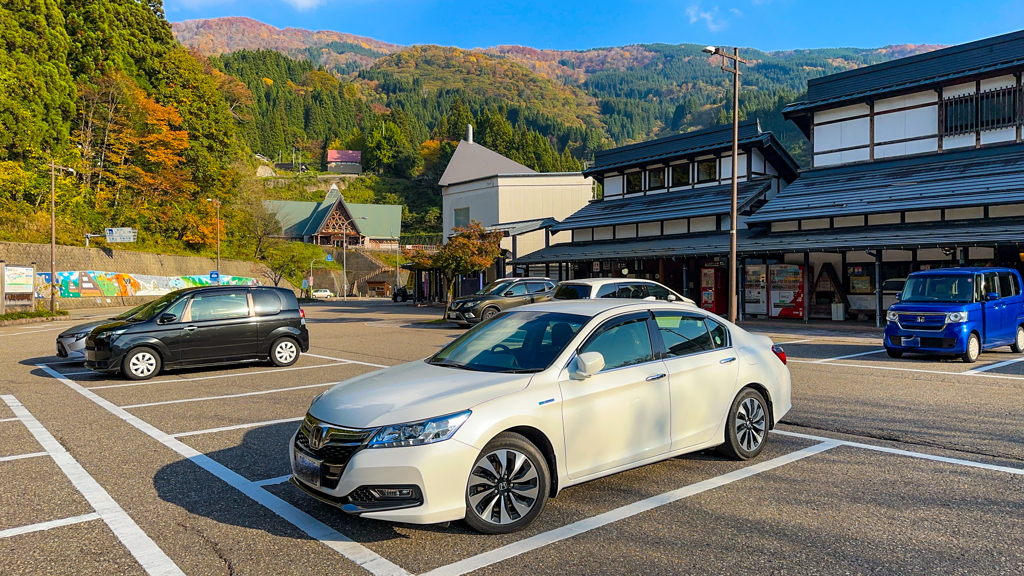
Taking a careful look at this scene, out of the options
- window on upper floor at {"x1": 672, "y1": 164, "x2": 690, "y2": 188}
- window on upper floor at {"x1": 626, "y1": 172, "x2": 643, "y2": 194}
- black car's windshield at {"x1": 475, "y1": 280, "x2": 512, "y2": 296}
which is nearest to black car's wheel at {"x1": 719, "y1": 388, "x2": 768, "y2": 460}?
black car's windshield at {"x1": 475, "y1": 280, "x2": 512, "y2": 296}

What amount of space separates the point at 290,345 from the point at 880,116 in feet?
77.1

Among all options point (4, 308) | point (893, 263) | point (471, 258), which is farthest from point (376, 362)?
point (4, 308)

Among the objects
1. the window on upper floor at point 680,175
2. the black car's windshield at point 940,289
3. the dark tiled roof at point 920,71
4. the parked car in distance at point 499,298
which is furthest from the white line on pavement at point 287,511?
the window on upper floor at point 680,175

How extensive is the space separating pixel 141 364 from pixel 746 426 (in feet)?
34.8

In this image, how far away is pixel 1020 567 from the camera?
369 cm

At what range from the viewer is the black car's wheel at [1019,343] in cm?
1395

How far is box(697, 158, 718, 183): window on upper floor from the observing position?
3081 centimetres

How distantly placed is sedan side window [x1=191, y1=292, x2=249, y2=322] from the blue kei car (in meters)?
13.5

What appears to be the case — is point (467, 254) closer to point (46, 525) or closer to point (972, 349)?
point (972, 349)

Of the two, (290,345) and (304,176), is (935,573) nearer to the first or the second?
(290,345)

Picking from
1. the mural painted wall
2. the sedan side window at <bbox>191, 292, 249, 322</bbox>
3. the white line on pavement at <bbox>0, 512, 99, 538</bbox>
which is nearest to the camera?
the white line on pavement at <bbox>0, 512, 99, 538</bbox>

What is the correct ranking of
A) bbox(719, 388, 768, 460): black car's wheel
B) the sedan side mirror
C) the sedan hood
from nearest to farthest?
the sedan hood < the sedan side mirror < bbox(719, 388, 768, 460): black car's wheel

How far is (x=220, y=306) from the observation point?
491 inches

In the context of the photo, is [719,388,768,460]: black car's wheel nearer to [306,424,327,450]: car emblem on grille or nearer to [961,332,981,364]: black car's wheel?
[306,424,327,450]: car emblem on grille
